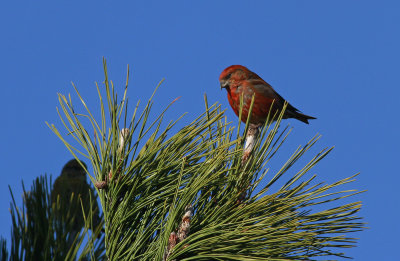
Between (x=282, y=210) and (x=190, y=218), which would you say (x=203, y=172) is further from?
(x=282, y=210)

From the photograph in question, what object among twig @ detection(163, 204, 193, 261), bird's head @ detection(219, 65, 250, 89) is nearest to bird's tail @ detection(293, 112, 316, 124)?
bird's head @ detection(219, 65, 250, 89)

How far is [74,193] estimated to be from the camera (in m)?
3.31

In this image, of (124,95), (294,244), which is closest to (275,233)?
(294,244)

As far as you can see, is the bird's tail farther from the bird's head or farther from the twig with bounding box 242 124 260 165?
the twig with bounding box 242 124 260 165

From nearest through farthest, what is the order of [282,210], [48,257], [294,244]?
[48,257]
[294,244]
[282,210]

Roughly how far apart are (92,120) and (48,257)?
756mm

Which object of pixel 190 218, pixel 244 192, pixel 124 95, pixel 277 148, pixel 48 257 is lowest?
pixel 48 257

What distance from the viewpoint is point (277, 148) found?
3.02 meters

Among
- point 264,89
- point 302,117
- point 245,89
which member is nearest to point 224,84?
point 245,89

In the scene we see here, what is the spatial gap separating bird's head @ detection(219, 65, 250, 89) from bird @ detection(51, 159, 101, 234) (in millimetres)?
2107

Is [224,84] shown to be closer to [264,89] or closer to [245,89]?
[245,89]

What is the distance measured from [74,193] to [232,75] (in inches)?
110

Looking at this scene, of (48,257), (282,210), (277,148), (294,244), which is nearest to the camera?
(48,257)

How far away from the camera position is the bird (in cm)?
258
